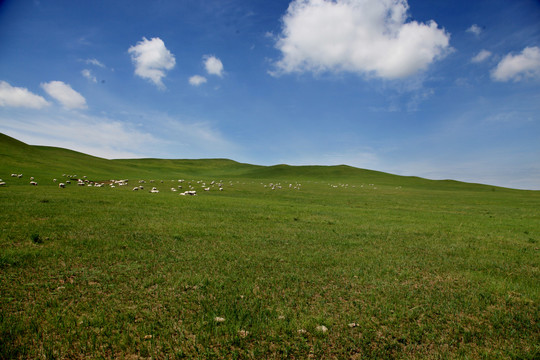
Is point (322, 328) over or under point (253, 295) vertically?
over

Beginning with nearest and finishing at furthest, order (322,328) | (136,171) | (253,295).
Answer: (322,328), (253,295), (136,171)

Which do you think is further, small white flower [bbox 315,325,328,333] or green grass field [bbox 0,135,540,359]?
small white flower [bbox 315,325,328,333]

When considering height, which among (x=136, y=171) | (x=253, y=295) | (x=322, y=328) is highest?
(x=136, y=171)

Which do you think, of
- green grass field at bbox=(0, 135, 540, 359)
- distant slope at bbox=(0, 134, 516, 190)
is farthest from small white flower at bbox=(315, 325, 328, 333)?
distant slope at bbox=(0, 134, 516, 190)

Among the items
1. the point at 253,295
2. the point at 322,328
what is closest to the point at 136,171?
the point at 253,295

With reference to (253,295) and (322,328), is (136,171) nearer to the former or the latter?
(253,295)

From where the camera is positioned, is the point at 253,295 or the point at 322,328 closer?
the point at 322,328

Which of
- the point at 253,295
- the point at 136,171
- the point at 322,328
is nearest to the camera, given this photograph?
the point at 322,328

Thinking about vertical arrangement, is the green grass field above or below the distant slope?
below

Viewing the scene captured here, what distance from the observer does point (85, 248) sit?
30.0 ft

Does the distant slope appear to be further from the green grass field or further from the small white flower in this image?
the small white flower

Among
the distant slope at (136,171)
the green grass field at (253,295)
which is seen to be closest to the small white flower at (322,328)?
the green grass field at (253,295)

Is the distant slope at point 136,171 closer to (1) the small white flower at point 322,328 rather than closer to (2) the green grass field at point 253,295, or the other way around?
(2) the green grass field at point 253,295

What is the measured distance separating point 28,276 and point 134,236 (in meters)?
4.34
